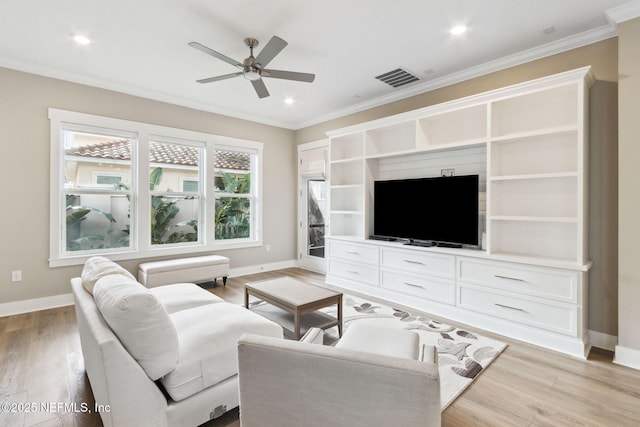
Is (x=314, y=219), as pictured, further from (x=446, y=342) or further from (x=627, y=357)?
(x=627, y=357)

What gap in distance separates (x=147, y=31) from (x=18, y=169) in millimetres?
2356

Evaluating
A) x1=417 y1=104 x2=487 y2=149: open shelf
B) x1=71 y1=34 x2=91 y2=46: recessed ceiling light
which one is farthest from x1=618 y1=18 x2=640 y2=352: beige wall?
x1=71 y1=34 x2=91 y2=46: recessed ceiling light

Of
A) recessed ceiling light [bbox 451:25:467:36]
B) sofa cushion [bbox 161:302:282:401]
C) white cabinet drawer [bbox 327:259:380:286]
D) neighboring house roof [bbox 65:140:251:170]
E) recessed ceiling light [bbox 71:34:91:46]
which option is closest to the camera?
sofa cushion [bbox 161:302:282:401]

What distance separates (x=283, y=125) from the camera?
5.98 meters

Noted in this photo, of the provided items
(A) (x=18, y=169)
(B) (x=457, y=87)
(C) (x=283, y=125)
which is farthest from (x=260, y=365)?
(C) (x=283, y=125)

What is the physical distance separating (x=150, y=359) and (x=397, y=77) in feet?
12.8

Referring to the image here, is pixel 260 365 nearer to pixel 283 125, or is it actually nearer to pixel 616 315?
pixel 616 315

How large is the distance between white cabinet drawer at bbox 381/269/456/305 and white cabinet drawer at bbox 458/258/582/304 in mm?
220

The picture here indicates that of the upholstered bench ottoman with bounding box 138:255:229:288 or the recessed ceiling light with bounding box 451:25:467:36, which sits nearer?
the recessed ceiling light with bounding box 451:25:467:36

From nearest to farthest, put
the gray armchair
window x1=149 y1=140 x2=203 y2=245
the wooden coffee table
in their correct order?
the gray armchair
the wooden coffee table
window x1=149 y1=140 x2=203 y2=245

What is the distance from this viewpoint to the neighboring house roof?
4.08 meters

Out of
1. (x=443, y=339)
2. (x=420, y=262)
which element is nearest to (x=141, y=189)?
(x=420, y=262)

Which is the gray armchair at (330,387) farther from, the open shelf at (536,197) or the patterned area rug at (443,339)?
the open shelf at (536,197)

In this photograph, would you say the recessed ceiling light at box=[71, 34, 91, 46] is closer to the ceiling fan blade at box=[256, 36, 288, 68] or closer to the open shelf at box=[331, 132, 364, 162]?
the ceiling fan blade at box=[256, 36, 288, 68]
